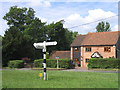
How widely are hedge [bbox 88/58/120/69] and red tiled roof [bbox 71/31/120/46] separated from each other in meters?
10.7

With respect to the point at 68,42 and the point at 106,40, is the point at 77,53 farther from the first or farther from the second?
the point at 68,42

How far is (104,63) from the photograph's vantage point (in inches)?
1318

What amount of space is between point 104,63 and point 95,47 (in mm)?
12012

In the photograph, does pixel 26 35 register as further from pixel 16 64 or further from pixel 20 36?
pixel 16 64

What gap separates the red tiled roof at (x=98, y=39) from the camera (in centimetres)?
Answer: 4422

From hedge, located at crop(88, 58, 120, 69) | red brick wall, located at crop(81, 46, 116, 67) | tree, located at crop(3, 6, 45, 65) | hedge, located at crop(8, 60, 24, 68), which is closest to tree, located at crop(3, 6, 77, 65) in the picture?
tree, located at crop(3, 6, 45, 65)

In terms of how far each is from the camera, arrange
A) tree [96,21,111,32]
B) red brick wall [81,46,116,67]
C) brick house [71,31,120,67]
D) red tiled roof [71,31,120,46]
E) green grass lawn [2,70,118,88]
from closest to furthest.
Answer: green grass lawn [2,70,118,88]
red brick wall [81,46,116,67]
brick house [71,31,120,67]
red tiled roof [71,31,120,46]
tree [96,21,111,32]

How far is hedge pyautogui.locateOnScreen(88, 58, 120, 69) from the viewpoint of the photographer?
32.6m

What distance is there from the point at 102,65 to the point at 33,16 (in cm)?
3050

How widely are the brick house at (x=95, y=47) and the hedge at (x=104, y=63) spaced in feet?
31.1

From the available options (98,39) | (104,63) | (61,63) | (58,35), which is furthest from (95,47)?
(58,35)

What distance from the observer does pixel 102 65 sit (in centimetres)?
3359

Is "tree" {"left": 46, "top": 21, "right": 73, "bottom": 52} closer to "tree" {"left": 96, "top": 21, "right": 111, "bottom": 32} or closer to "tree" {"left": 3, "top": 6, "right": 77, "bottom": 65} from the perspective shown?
"tree" {"left": 3, "top": 6, "right": 77, "bottom": 65}

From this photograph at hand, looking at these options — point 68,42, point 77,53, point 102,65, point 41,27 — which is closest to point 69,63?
point 102,65
